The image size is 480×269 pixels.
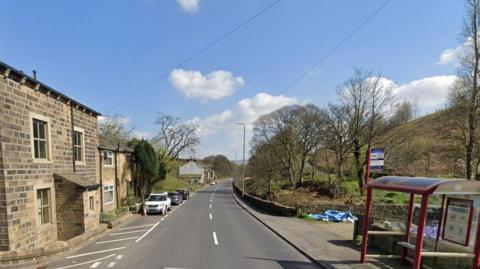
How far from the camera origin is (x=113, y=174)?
2438 cm

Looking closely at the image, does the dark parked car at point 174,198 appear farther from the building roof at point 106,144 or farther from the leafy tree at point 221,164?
the leafy tree at point 221,164

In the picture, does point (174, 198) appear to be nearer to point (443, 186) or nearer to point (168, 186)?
point (168, 186)

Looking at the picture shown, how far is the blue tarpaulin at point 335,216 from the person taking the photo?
69.6ft

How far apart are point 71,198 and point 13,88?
5.67 metres

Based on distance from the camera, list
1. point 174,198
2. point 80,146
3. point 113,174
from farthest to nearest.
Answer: point 174,198, point 113,174, point 80,146

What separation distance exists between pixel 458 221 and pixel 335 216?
1387cm

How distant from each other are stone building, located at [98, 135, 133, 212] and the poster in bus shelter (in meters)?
19.7

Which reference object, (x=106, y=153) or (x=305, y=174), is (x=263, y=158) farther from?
(x=106, y=153)

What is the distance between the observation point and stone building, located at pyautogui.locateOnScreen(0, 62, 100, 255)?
33.8 ft

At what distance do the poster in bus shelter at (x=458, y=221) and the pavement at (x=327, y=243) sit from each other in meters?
1.95

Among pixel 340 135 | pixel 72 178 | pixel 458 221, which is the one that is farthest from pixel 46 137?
pixel 340 135

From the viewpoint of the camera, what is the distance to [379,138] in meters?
32.5

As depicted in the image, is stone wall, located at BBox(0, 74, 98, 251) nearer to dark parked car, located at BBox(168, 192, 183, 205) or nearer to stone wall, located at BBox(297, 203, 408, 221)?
stone wall, located at BBox(297, 203, 408, 221)

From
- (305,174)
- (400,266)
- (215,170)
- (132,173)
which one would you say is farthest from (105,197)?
(215,170)
